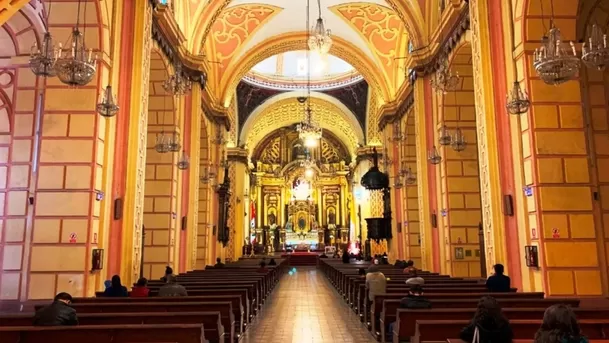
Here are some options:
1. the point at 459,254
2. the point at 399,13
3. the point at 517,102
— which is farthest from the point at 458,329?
the point at 399,13

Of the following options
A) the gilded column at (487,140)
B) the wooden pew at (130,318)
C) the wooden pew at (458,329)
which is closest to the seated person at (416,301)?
the wooden pew at (458,329)

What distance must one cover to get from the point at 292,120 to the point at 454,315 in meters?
29.4

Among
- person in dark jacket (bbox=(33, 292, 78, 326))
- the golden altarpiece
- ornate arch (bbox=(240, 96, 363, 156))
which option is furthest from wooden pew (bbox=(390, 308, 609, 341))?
the golden altarpiece

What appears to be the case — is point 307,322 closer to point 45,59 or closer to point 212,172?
point 45,59

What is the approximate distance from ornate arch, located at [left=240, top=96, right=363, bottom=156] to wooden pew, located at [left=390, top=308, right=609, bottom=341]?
2215 cm

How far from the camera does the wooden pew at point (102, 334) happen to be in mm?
3770

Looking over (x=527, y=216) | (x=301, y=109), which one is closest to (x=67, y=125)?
(x=527, y=216)

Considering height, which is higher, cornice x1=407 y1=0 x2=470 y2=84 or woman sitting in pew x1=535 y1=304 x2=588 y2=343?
cornice x1=407 y1=0 x2=470 y2=84

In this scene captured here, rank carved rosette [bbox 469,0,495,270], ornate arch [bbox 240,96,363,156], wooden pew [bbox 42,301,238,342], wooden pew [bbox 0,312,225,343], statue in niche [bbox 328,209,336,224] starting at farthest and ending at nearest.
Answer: statue in niche [bbox 328,209,336,224] < ornate arch [bbox 240,96,363,156] < carved rosette [bbox 469,0,495,270] < wooden pew [bbox 42,301,238,342] < wooden pew [bbox 0,312,225,343]

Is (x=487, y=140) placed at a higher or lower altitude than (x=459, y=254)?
higher

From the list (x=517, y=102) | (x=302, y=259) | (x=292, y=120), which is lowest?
(x=302, y=259)

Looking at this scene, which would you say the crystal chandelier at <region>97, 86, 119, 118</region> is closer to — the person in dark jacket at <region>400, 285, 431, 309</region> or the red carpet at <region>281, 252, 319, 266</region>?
the person in dark jacket at <region>400, 285, 431, 309</region>

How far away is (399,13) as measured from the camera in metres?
14.4

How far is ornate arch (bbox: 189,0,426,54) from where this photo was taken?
551 inches
